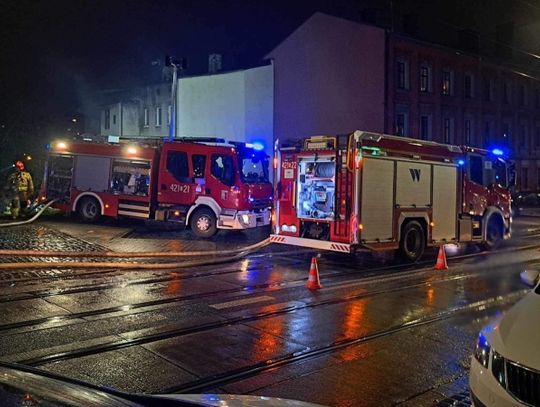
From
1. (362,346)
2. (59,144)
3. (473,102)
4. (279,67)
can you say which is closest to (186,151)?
(59,144)

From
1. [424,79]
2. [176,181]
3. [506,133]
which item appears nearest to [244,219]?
[176,181]

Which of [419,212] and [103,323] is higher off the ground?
[419,212]

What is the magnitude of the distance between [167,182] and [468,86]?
93.3 ft

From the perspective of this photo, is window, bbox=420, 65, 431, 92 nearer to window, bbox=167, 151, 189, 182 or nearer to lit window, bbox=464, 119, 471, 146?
lit window, bbox=464, 119, 471, 146

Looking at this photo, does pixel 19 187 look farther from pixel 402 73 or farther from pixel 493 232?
pixel 402 73

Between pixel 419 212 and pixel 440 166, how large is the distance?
1.48m

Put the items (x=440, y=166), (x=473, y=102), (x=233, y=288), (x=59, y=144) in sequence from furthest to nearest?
(x=473, y=102), (x=59, y=144), (x=440, y=166), (x=233, y=288)

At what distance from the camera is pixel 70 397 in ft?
6.93

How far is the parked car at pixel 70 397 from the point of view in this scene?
2.00 m

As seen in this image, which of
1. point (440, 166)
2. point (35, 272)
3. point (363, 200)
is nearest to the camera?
point (35, 272)

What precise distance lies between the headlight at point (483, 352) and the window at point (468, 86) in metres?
37.6

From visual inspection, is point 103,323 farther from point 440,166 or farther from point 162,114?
point 162,114

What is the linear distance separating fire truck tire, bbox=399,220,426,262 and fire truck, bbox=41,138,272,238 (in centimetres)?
514

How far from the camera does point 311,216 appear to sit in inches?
500
